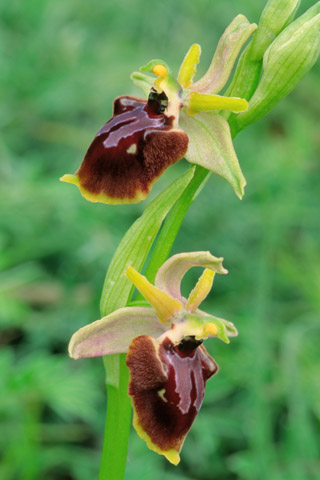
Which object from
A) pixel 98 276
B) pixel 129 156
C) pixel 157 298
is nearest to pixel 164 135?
pixel 129 156

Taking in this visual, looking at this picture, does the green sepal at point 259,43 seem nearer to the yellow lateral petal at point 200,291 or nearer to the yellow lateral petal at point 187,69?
the yellow lateral petal at point 187,69

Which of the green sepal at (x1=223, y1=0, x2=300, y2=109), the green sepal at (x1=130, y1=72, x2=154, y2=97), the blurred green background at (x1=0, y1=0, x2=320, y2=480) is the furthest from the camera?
the blurred green background at (x1=0, y1=0, x2=320, y2=480)

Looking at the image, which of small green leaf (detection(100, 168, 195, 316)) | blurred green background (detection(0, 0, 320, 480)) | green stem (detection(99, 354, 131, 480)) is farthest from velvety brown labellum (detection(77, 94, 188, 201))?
blurred green background (detection(0, 0, 320, 480))

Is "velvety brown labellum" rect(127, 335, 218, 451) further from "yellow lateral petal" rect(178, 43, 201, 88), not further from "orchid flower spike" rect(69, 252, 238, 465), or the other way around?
"yellow lateral petal" rect(178, 43, 201, 88)

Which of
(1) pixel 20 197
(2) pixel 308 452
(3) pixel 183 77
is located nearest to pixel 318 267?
(2) pixel 308 452

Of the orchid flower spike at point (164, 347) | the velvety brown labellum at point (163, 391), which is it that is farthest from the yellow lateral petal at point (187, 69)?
the velvety brown labellum at point (163, 391)

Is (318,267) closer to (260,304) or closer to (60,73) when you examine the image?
(260,304)
